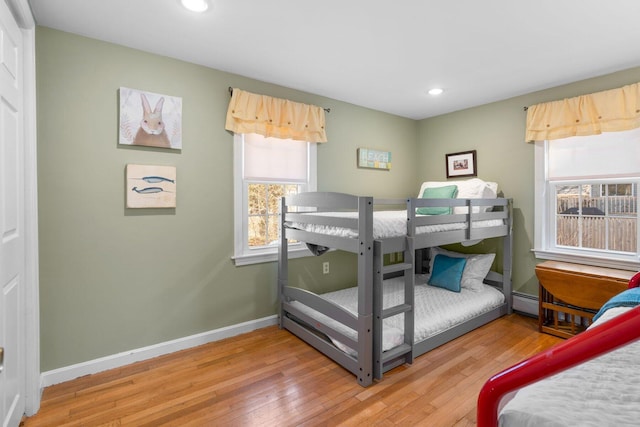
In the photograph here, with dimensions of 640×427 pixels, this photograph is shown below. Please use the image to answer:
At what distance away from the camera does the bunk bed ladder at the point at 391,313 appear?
2.04m

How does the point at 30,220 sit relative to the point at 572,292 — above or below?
above

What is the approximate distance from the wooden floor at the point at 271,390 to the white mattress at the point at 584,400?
1.10 meters

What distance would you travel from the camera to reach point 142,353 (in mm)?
2318

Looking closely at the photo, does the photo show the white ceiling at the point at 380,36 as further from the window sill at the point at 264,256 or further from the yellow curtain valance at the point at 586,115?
the window sill at the point at 264,256

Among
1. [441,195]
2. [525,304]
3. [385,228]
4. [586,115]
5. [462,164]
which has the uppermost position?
[586,115]

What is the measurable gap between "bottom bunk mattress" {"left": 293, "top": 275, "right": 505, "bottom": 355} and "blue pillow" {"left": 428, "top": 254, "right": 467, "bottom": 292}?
7 cm

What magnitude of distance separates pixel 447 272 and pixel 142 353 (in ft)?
9.39

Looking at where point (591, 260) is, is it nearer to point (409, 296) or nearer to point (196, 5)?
point (409, 296)

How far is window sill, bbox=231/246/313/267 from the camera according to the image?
9.00 ft

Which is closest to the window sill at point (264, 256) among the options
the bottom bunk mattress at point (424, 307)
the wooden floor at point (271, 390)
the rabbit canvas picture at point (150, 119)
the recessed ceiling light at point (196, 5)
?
the bottom bunk mattress at point (424, 307)

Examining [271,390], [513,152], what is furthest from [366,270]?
[513,152]

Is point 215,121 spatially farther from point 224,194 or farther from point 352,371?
point 352,371

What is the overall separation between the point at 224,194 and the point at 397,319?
68.8 inches

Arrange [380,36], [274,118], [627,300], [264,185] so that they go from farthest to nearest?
[264,185] → [274,118] → [380,36] → [627,300]
